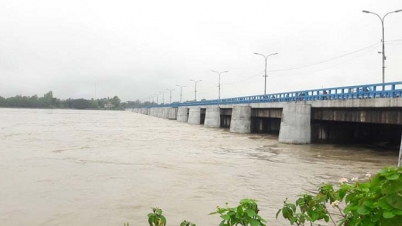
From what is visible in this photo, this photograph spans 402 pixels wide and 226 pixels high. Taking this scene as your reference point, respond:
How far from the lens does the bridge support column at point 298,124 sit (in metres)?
29.1

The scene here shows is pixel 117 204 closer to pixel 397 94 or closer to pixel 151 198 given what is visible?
pixel 151 198

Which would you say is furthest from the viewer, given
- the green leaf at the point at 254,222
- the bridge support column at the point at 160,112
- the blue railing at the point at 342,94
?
the bridge support column at the point at 160,112

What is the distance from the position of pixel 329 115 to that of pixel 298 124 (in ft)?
8.74

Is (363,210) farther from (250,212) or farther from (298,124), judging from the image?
(298,124)

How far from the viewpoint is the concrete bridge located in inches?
877

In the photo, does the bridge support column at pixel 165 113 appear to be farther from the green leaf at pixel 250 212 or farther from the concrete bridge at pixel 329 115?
the green leaf at pixel 250 212

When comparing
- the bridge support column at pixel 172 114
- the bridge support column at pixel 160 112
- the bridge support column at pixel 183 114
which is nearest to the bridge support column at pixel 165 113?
the bridge support column at pixel 172 114

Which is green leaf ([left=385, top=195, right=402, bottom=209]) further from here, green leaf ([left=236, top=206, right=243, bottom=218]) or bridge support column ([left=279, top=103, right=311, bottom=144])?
bridge support column ([left=279, top=103, right=311, bottom=144])

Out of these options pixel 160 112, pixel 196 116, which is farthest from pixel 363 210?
pixel 160 112

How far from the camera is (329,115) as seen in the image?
2800 centimetres

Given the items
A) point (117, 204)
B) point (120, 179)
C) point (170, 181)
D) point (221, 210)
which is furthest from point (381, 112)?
point (221, 210)

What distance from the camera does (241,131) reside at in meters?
43.7

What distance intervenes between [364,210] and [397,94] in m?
20.7

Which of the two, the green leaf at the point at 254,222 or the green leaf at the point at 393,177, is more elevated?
the green leaf at the point at 393,177
